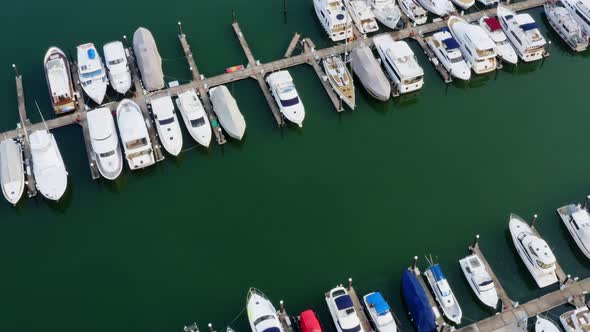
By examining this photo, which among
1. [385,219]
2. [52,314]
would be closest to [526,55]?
[385,219]

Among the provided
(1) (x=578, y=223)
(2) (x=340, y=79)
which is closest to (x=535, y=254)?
(1) (x=578, y=223)

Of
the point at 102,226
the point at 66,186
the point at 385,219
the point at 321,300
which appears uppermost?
the point at 66,186

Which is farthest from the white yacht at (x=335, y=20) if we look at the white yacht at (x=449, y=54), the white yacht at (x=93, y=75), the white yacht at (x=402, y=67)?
the white yacht at (x=93, y=75)

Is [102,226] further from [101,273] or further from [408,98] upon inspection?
[408,98]

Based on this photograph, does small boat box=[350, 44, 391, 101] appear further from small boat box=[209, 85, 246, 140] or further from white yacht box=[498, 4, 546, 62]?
white yacht box=[498, 4, 546, 62]

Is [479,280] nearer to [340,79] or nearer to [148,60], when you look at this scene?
[340,79]
